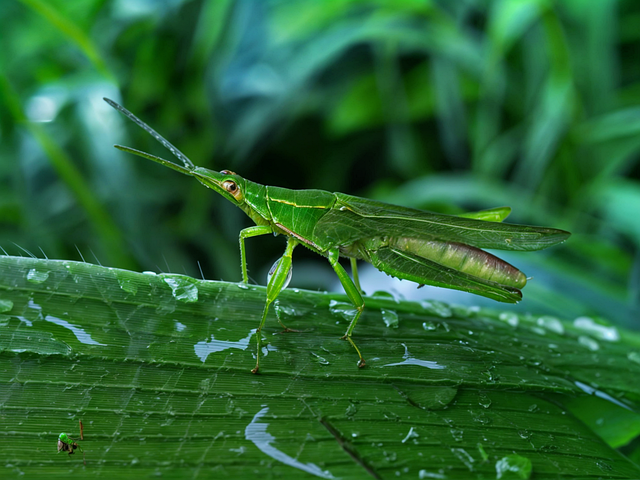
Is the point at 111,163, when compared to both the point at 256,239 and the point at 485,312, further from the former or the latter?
the point at 485,312

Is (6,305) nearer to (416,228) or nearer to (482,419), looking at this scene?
(482,419)

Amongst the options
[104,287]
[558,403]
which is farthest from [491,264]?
[104,287]

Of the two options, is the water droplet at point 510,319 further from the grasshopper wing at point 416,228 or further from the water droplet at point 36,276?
the water droplet at point 36,276

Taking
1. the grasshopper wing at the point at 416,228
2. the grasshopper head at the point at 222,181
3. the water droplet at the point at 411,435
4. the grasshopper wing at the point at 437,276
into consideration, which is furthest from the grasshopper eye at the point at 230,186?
the water droplet at the point at 411,435

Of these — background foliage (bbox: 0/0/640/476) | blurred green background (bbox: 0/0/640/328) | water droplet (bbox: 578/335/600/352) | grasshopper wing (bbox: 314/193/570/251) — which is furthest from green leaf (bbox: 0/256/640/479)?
background foliage (bbox: 0/0/640/476)

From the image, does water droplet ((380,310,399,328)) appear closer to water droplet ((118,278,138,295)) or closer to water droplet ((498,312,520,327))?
water droplet ((498,312,520,327))
